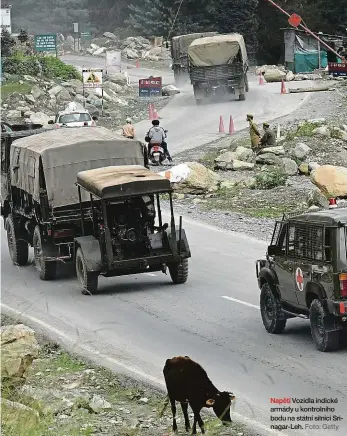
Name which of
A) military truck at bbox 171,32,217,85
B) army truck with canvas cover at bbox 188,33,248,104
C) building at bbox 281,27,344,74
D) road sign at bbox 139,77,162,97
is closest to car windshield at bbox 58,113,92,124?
army truck with canvas cover at bbox 188,33,248,104

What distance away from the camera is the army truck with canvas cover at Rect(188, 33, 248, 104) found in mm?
56125

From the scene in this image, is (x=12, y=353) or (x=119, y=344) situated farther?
(x=119, y=344)

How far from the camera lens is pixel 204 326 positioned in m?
16.1

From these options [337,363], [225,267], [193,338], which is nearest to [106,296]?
[225,267]

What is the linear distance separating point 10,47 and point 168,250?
4977cm

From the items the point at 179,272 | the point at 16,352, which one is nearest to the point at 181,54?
the point at 179,272

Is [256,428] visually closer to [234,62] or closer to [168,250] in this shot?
[168,250]

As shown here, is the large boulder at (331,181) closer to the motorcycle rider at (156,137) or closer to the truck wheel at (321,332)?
the motorcycle rider at (156,137)

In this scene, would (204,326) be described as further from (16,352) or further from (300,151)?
(300,151)

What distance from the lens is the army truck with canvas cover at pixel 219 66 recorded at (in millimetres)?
56125

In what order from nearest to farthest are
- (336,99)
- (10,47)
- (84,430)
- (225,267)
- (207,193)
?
(84,430) → (225,267) → (207,193) → (336,99) → (10,47)

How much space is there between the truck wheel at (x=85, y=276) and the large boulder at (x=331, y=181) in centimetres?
871

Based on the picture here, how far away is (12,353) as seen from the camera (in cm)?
1224

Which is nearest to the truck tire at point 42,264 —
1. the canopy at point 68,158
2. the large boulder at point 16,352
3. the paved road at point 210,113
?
the canopy at point 68,158
